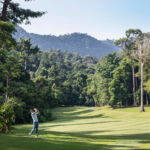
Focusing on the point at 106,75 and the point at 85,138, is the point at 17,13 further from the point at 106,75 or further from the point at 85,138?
the point at 106,75

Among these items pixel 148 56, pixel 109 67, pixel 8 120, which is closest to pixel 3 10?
pixel 8 120

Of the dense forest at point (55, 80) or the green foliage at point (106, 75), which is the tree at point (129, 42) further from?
the green foliage at point (106, 75)

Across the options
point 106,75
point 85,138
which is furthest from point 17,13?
point 106,75

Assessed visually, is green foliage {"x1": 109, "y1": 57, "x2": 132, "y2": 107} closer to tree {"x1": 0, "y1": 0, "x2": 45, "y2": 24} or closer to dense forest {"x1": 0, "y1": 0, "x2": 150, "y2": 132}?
dense forest {"x1": 0, "y1": 0, "x2": 150, "y2": 132}

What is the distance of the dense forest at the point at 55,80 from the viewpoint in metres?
19.4

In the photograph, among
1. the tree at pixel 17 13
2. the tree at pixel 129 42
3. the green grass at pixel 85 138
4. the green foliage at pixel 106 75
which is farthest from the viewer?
the green foliage at pixel 106 75

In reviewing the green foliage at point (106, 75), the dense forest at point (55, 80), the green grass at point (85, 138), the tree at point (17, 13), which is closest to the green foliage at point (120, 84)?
the dense forest at point (55, 80)

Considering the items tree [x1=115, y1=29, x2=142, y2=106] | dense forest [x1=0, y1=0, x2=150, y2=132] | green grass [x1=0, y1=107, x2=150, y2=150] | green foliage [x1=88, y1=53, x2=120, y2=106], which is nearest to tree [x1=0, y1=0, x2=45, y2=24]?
dense forest [x1=0, y1=0, x2=150, y2=132]

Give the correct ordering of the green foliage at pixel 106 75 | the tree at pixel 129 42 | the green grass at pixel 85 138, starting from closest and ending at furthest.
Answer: the green grass at pixel 85 138
the tree at pixel 129 42
the green foliage at pixel 106 75

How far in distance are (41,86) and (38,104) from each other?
66.7 feet

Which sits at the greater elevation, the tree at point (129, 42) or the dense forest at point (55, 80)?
the tree at point (129, 42)

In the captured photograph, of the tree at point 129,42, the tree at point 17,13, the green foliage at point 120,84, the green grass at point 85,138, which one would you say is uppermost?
the tree at point 129,42

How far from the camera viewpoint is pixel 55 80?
9069cm

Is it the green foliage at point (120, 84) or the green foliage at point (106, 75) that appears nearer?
the green foliage at point (120, 84)
